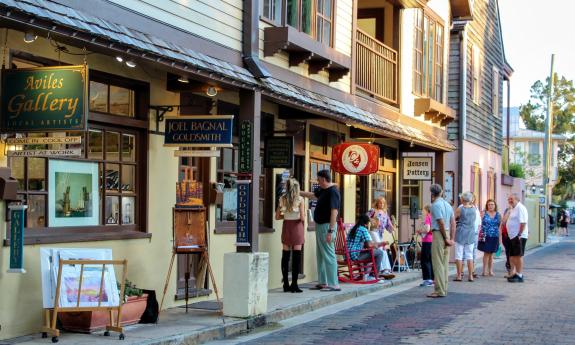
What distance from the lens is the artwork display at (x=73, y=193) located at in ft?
31.2

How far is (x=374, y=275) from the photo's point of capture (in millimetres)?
15953

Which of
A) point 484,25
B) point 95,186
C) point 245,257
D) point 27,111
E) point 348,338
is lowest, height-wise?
point 348,338

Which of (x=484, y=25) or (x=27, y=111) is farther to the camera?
(x=484, y=25)

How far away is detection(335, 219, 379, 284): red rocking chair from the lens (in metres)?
15.5

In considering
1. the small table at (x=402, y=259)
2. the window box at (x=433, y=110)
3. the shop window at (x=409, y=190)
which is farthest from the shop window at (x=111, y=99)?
the shop window at (x=409, y=190)

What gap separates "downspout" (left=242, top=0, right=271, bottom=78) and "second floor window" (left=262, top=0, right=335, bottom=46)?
2.85 feet

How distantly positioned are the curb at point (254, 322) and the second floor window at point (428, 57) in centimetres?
733

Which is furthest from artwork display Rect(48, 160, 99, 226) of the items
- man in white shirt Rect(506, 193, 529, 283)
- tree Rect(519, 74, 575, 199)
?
tree Rect(519, 74, 575, 199)

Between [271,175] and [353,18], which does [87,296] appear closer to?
[271,175]

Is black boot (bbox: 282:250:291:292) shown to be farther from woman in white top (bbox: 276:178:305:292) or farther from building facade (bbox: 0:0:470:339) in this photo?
building facade (bbox: 0:0:470:339)

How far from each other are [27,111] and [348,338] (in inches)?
164

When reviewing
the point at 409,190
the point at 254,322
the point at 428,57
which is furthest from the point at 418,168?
the point at 254,322

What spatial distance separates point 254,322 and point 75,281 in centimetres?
258

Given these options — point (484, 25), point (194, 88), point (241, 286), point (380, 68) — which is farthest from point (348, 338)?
point (484, 25)
